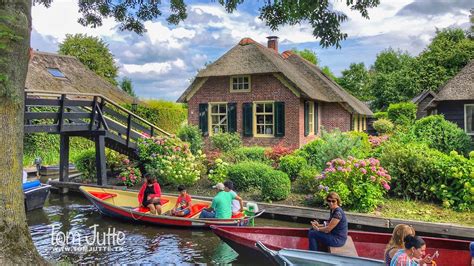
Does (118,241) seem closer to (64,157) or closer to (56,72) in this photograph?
(64,157)

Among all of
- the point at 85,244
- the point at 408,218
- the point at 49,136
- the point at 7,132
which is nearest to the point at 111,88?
the point at 49,136

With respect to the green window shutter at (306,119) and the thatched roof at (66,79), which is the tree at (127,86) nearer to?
the thatched roof at (66,79)

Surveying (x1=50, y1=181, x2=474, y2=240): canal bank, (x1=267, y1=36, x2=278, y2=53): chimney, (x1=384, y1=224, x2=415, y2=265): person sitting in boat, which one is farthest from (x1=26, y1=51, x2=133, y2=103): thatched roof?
(x1=384, y1=224, x2=415, y2=265): person sitting in boat

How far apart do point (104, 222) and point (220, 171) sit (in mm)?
4221

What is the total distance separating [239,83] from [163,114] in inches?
362

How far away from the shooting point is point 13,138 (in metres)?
5.24

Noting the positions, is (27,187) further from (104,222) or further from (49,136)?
(49,136)

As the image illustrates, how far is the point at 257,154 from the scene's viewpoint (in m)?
17.6

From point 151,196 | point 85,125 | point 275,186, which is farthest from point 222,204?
Result: point 85,125

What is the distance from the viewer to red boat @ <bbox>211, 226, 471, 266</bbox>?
6.93 m

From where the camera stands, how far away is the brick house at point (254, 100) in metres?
22.3

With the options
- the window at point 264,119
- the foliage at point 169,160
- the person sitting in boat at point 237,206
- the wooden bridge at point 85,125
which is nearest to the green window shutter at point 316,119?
the window at point 264,119

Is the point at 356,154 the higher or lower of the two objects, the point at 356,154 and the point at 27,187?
the higher

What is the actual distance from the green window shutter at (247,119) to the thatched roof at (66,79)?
12791 mm
